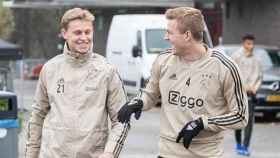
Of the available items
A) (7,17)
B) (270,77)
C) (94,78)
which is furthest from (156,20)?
(94,78)

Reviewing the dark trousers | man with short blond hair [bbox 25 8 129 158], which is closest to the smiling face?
man with short blond hair [bbox 25 8 129 158]

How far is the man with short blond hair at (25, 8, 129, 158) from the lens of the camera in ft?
16.4

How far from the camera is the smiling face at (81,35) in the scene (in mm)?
5047

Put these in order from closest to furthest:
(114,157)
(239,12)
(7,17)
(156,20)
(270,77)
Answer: (114,157) < (270,77) < (156,20) < (239,12) < (7,17)

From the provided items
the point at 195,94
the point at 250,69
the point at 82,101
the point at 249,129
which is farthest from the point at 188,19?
the point at 250,69

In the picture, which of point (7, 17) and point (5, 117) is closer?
point (5, 117)

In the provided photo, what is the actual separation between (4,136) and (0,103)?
42cm

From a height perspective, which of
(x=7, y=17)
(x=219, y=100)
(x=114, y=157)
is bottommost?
(x=7, y=17)

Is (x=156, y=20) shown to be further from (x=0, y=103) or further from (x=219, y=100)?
(x=219, y=100)

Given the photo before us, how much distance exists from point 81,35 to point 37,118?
2.06ft

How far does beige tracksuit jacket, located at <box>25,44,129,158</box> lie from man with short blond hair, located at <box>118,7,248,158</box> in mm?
121

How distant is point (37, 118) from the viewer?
17.5 feet

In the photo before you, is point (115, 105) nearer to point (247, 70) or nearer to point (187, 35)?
point (187, 35)

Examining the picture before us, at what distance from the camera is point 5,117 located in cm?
773
